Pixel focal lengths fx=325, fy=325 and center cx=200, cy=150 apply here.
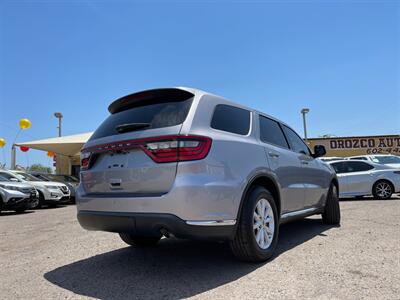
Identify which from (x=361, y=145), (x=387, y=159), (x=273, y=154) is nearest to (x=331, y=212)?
(x=273, y=154)

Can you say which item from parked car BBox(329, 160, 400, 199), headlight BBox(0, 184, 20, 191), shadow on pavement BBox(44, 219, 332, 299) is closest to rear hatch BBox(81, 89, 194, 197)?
shadow on pavement BBox(44, 219, 332, 299)

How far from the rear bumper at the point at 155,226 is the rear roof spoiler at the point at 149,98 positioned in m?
1.22

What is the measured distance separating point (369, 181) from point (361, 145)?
18.3m

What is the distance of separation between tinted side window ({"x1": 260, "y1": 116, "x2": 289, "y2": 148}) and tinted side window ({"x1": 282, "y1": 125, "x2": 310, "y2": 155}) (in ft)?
0.79

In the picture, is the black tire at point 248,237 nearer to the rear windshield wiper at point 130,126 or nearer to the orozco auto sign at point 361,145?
the rear windshield wiper at point 130,126

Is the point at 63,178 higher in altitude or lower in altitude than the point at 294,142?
lower

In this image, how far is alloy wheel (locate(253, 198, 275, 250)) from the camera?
11.5 feet

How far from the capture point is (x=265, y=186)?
3891 mm

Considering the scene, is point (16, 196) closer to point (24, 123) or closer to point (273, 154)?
point (273, 154)

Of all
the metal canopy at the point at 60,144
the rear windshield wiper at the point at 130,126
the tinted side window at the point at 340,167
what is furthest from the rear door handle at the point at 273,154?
the metal canopy at the point at 60,144

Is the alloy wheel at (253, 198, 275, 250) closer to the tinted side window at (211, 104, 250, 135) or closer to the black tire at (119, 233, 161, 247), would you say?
the tinted side window at (211, 104, 250, 135)

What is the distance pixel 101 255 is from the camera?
4.23 metres

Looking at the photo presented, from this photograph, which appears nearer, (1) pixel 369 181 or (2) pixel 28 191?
(1) pixel 369 181

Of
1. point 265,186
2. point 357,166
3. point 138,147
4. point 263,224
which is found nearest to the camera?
point 138,147
